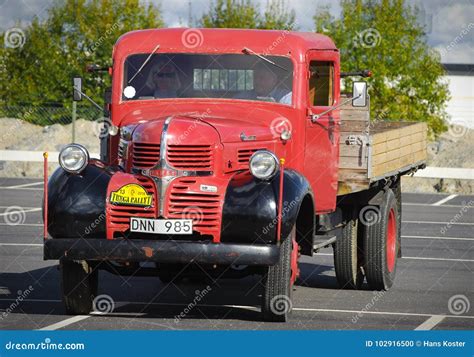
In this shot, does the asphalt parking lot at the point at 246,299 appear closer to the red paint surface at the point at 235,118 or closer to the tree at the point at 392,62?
the red paint surface at the point at 235,118

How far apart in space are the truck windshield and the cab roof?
0.09 metres

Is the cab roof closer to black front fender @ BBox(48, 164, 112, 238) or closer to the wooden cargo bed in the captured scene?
the wooden cargo bed

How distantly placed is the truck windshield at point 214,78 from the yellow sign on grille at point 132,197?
5.84 ft

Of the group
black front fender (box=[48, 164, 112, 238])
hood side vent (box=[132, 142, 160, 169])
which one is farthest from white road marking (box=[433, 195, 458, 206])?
black front fender (box=[48, 164, 112, 238])

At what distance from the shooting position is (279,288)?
10.7 meters

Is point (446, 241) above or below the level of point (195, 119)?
below

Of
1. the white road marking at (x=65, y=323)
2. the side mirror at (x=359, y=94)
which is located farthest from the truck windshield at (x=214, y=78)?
the white road marking at (x=65, y=323)

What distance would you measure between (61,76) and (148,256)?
102 feet

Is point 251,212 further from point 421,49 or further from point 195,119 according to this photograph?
point 421,49

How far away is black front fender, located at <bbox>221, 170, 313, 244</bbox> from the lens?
34.4 feet

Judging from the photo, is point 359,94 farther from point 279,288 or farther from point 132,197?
point 132,197

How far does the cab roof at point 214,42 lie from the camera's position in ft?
41.3

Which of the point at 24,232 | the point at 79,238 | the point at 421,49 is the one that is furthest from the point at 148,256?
the point at 421,49

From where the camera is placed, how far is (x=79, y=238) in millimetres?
10688
